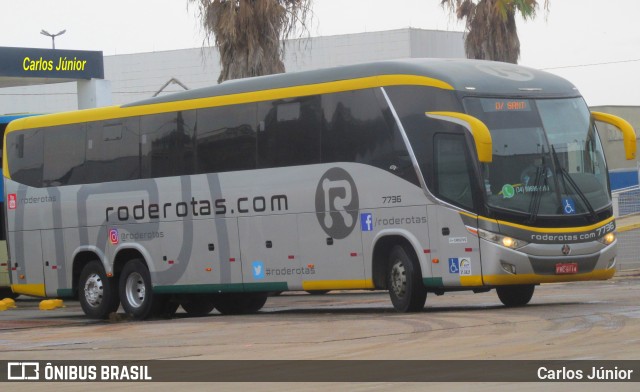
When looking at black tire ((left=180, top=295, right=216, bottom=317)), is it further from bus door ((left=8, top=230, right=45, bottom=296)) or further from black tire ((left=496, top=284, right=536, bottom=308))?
black tire ((left=496, top=284, right=536, bottom=308))

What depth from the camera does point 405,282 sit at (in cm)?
1992

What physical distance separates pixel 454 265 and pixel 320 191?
2721mm

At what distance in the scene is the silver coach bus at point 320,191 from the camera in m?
19.3

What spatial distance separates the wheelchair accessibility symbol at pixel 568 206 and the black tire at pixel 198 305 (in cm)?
774

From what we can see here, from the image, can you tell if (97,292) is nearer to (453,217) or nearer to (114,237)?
(114,237)

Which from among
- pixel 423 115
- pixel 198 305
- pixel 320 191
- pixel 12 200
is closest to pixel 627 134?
pixel 423 115

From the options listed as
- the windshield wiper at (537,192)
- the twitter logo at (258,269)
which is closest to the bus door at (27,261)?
the twitter logo at (258,269)

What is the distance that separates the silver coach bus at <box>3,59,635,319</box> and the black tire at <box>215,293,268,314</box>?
0.13ft

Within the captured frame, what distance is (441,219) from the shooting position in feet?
64.1

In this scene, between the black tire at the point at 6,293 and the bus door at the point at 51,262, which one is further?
the black tire at the point at 6,293

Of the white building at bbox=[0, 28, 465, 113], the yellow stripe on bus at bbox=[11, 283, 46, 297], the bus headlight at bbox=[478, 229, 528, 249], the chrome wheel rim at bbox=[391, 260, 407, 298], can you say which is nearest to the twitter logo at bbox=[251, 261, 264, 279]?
the chrome wheel rim at bbox=[391, 260, 407, 298]

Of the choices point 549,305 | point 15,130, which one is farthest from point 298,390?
point 15,130

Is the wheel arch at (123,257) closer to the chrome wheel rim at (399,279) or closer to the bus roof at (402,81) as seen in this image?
the bus roof at (402,81)

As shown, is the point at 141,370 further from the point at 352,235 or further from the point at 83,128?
the point at 83,128
